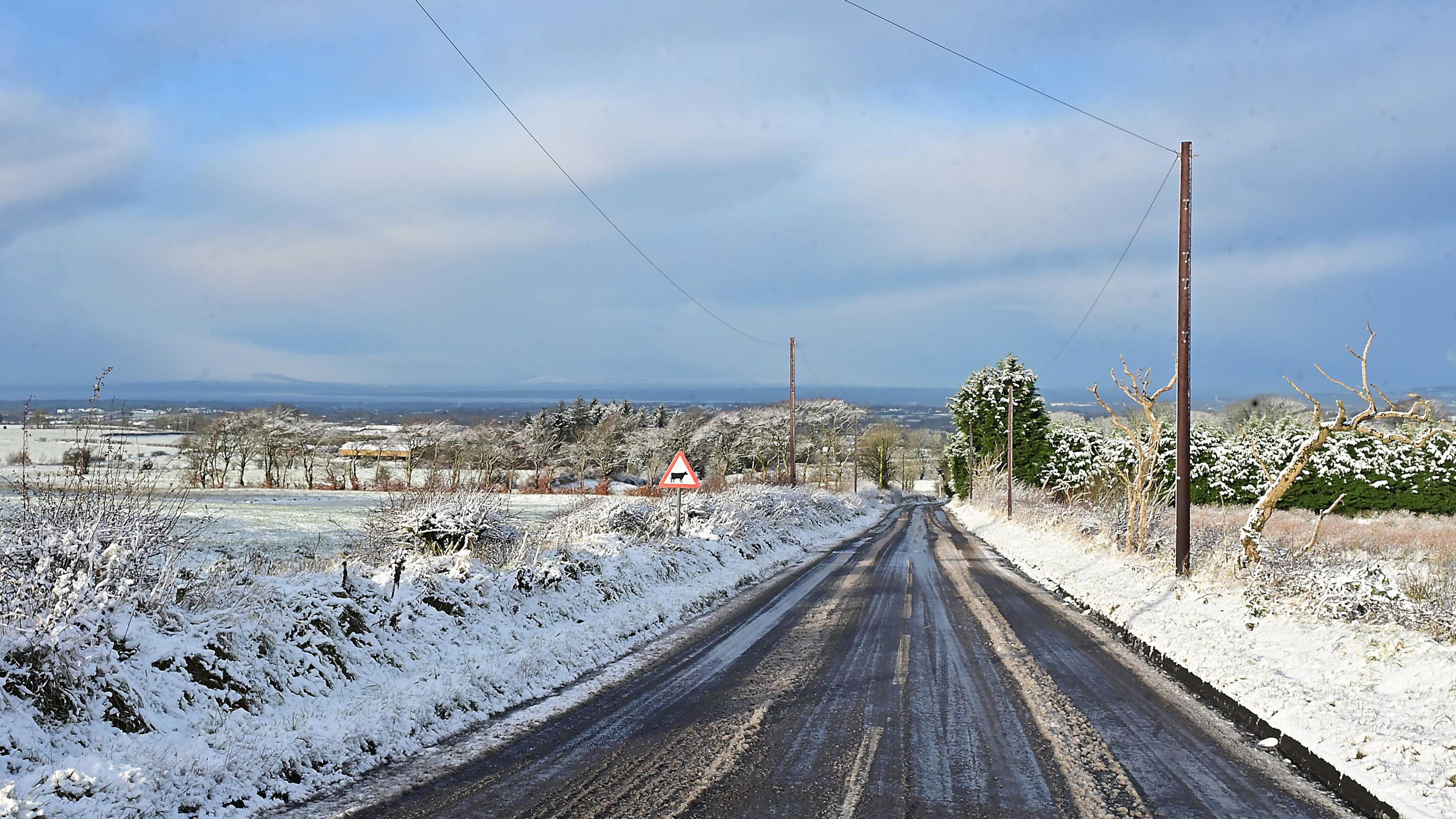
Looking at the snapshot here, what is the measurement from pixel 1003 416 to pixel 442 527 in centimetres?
5588

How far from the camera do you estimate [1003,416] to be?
64.2m

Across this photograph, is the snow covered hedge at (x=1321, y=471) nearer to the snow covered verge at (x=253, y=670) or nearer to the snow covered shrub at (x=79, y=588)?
the snow covered verge at (x=253, y=670)

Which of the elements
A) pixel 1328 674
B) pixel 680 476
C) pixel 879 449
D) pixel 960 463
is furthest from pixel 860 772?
pixel 879 449

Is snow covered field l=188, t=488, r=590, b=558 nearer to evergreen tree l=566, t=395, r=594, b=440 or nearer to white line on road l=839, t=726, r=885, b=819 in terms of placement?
white line on road l=839, t=726, r=885, b=819

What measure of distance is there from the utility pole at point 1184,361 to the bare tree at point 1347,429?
1080 millimetres

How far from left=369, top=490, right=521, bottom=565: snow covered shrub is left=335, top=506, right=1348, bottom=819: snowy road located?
4.87m

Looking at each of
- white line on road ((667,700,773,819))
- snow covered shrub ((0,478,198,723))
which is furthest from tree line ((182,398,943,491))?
white line on road ((667,700,773,819))

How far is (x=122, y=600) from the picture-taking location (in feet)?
20.8

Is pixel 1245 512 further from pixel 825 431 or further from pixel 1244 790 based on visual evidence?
Answer: pixel 825 431

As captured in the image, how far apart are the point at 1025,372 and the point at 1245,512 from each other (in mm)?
25367

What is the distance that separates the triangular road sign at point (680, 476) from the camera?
59.8 ft

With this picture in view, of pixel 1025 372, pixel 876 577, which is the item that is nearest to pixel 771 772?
pixel 876 577

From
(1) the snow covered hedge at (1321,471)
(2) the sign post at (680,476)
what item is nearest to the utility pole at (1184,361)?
(2) the sign post at (680,476)

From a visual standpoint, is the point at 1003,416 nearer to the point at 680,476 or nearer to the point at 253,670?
the point at 680,476
